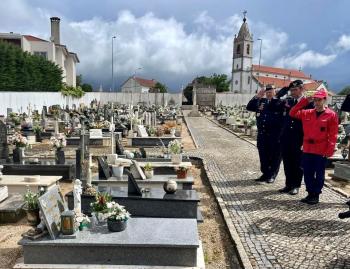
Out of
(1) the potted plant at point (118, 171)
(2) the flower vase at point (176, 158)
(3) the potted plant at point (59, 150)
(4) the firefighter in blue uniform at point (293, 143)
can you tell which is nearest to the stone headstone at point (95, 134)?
(3) the potted plant at point (59, 150)

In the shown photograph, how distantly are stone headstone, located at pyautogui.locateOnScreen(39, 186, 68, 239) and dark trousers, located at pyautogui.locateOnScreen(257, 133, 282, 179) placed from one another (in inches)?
201

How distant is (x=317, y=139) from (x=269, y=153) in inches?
81.0

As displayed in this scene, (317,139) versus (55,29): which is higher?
(55,29)

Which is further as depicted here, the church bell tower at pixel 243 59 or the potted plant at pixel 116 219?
the church bell tower at pixel 243 59

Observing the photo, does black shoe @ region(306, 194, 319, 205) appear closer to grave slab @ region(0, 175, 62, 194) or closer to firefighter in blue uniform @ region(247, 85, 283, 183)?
firefighter in blue uniform @ region(247, 85, 283, 183)

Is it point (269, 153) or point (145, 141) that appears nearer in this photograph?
point (269, 153)

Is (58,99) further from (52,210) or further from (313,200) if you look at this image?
(52,210)

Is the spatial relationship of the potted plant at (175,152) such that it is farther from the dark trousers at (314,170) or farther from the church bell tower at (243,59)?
the church bell tower at (243,59)

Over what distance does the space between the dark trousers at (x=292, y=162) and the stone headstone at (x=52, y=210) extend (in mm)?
4647

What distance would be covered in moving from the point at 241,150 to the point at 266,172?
18.9ft

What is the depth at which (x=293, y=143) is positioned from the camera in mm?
7402

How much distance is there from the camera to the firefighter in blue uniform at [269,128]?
8180mm

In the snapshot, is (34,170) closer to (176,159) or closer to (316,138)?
(176,159)

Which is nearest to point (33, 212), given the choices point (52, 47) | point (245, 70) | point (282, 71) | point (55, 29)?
point (52, 47)
